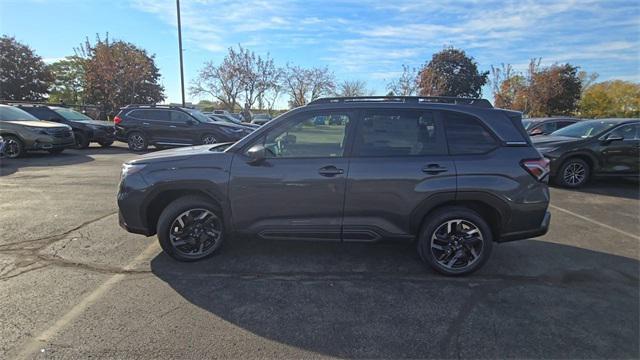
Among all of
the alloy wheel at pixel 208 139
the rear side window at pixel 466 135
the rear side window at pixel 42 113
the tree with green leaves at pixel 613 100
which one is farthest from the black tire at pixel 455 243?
the tree with green leaves at pixel 613 100

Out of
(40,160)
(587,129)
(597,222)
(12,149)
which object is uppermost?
(587,129)

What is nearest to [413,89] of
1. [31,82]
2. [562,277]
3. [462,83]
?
[462,83]

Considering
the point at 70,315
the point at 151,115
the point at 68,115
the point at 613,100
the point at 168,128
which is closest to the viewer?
the point at 70,315

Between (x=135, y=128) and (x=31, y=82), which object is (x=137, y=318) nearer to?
(x=135, y=128)

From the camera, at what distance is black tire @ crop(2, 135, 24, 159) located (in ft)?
39.2

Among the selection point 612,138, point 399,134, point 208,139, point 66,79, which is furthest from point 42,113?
point 66,79

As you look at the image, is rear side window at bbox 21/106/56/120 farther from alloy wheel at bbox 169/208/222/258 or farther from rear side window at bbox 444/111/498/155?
rear side window at bbox 444/111/498/155

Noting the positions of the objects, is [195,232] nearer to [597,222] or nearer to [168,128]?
[597,222]

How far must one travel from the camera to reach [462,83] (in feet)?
157

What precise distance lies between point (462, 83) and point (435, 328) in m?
50.3

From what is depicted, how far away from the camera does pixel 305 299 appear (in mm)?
3389

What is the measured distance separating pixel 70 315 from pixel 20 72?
5828cm

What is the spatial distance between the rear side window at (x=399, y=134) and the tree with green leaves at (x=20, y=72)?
186 feet

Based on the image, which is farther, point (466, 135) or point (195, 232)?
point (195, 232)
